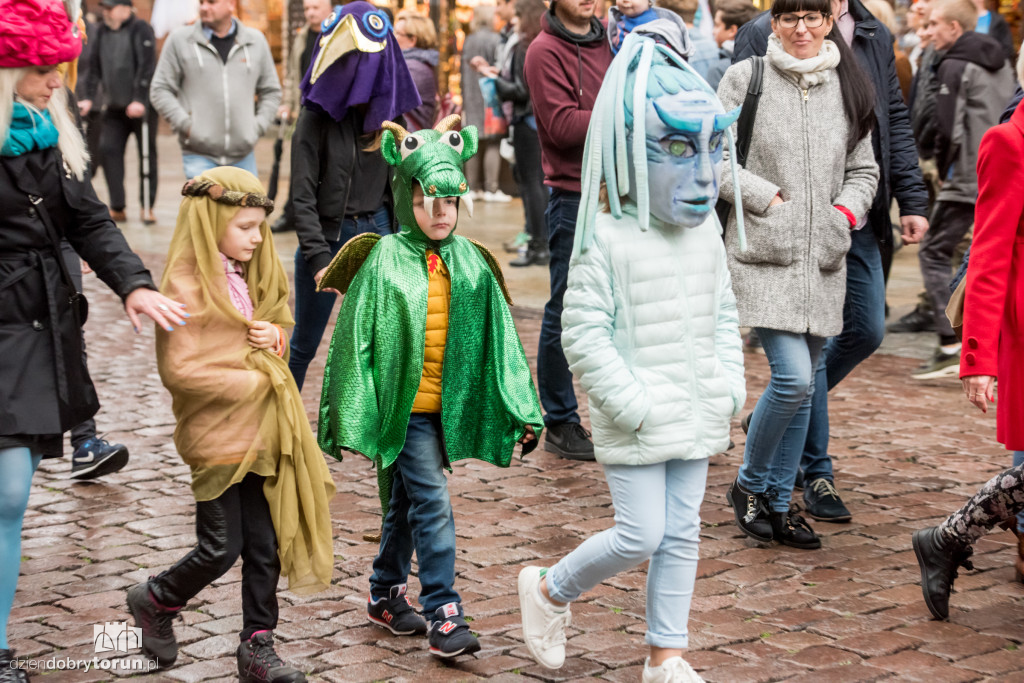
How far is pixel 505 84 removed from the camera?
11547mm

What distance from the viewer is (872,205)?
5551 millimetres

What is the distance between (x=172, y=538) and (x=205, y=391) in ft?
5.66

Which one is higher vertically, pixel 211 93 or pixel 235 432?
pixel 211 93

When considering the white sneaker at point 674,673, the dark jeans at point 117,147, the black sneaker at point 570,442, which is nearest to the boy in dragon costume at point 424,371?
the white sneaker at point 674,673

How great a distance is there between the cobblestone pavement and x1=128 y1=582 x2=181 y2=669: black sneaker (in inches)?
3.0

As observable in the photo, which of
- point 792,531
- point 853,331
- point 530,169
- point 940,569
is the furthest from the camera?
point 530,169

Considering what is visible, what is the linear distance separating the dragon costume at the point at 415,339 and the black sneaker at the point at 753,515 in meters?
1.36

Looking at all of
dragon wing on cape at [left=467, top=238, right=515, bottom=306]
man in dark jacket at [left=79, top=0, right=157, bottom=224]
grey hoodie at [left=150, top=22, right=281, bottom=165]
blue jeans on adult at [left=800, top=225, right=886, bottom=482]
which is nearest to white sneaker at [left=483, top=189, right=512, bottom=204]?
man in dark jacket at [left=79, top=0, right=157, bottom=224]

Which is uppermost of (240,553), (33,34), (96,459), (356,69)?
(33,34)

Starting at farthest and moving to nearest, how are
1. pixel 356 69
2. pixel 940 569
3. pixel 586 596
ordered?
pixel 356 69
pixel 586 596
pixel 940 569

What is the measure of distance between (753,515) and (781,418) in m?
0.44

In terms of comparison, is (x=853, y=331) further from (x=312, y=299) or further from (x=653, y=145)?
(x=312, y=299)

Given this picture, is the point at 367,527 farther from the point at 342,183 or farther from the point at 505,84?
the point at 505,84

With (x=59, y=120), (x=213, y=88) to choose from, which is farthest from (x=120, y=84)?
(x=59, y=120)
